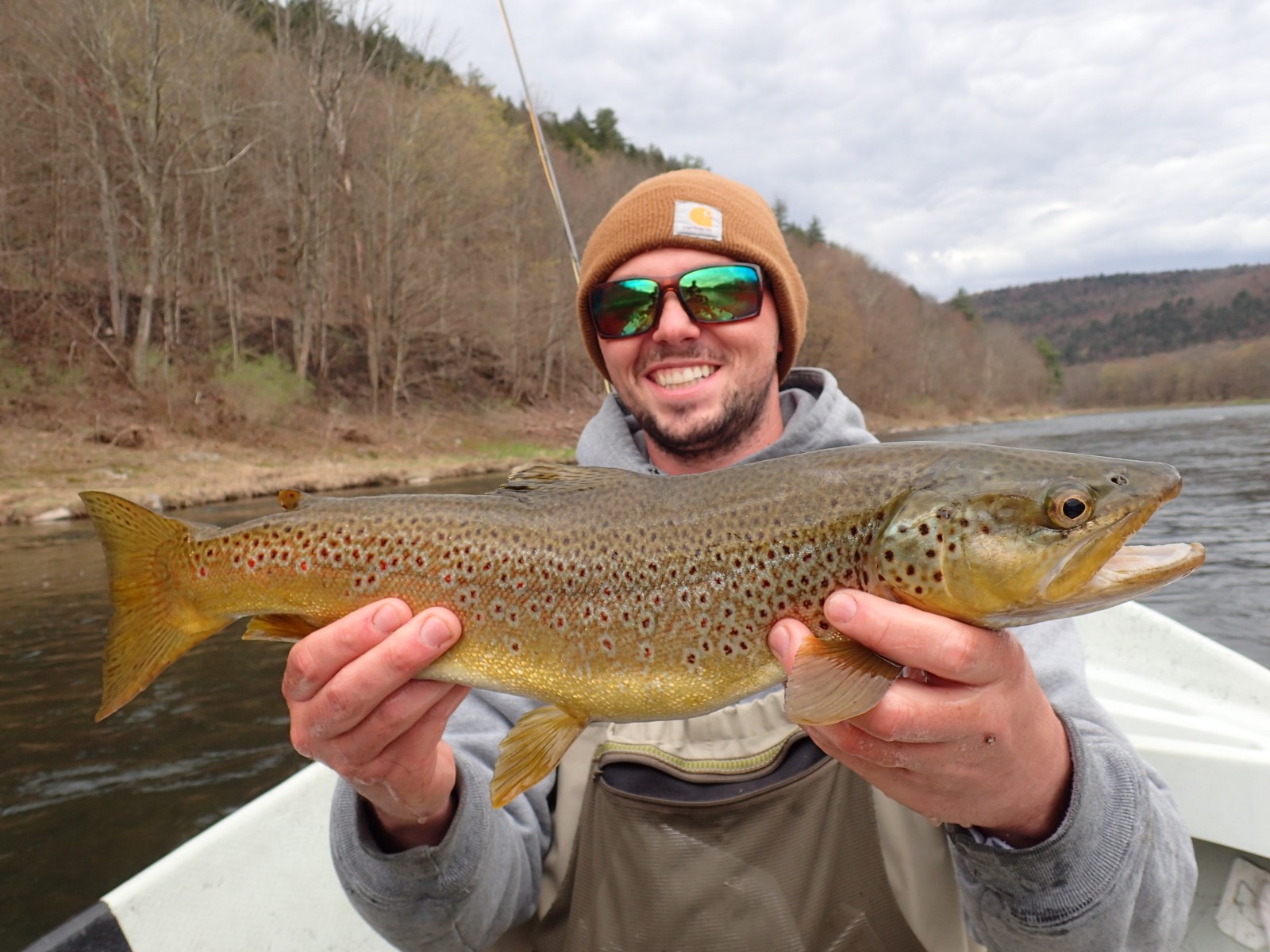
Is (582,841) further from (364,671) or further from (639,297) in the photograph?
(639,297)

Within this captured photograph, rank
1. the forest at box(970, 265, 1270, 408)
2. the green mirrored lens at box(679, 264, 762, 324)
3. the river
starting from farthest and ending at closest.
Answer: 1. the forest at box(970, 265, 1270, 408)
2. the river
3. the green mirrored lens at box(679, 264, 762, 324)

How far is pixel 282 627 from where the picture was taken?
2148mm

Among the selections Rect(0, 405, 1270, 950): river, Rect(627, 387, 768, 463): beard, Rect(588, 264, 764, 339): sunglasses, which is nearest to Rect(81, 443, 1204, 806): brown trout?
Rect(627, 387, 768, 463): beard

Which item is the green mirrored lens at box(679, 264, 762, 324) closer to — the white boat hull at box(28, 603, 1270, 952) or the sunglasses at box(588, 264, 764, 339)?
the sunglasses at box(588, 264, 764, 339)

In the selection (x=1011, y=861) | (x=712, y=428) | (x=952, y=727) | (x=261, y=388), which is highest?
(x=712, y=428)

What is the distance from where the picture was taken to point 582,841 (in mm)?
2373

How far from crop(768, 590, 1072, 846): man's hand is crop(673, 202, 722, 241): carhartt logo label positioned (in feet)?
7.31

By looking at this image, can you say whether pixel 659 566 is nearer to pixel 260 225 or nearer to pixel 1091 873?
pixel 1091 873

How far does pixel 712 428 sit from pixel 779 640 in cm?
157

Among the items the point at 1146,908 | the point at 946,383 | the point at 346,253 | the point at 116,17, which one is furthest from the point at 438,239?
the point at 946,383

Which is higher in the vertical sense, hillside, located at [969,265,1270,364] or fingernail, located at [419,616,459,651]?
hillside, located at [969,265,1270,364]

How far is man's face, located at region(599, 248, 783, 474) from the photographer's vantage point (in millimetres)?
3236

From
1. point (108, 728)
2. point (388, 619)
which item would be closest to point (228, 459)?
point (108, 728)

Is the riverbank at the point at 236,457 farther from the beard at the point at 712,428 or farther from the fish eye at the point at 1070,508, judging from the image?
the fish eye at the point at 1070,508
